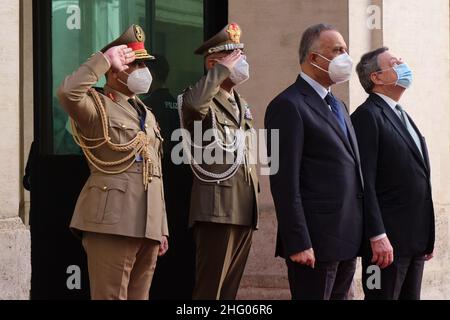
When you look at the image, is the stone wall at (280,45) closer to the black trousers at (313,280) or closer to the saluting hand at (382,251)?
the saluting hand at (382,251)

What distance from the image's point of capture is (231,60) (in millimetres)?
7133

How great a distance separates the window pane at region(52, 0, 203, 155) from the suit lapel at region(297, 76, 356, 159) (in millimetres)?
2093

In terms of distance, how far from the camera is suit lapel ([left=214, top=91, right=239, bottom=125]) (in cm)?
714

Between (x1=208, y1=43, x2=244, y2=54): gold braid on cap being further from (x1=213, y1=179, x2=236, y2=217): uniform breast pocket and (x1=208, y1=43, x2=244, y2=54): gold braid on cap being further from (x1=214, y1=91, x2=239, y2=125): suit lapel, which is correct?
(x1=213, y1=179, x2=236, y2=217): uniform breast pocket

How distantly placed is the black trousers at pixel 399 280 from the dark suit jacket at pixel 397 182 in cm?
7

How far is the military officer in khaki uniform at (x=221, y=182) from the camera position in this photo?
6941 millimetres

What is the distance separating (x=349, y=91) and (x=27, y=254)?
2796 millimetres

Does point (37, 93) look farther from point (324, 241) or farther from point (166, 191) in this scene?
point (324, 241)

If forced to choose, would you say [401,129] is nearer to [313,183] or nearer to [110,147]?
[313,183]

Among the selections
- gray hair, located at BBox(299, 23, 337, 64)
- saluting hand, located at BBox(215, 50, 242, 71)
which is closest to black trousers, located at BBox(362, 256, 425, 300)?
gray hair, located at BBox(299, 23, 337, 64)

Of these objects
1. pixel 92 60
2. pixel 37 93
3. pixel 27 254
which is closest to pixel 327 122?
pixel 92 60

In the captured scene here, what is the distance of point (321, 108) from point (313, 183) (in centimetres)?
43

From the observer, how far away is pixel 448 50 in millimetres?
9961

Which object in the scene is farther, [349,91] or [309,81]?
[349,91]
